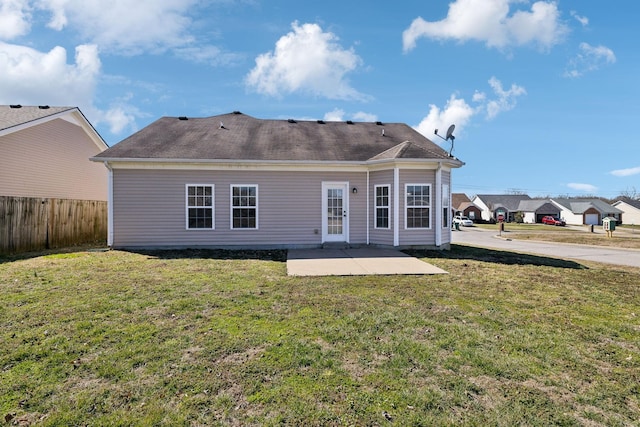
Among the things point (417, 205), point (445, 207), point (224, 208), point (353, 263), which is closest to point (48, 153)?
point (224, 208)

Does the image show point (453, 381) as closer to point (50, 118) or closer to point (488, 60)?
point (488, 60)

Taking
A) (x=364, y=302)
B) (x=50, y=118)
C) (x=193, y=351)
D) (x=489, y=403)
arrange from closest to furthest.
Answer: (x=489, y=403), (x=193, y=351), (x=364, y=302), (x=50, y=118)

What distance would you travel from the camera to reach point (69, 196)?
1463 cm

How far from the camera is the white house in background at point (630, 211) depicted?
61412mm

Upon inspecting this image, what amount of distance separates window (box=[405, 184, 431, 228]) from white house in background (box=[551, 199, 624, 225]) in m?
65.1

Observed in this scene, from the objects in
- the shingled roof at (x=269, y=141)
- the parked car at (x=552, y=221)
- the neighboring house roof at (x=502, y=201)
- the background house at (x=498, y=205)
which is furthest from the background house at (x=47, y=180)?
the neighboring house roof at (x=502, y=201)

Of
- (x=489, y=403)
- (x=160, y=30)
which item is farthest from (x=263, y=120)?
(x=489, y=403)

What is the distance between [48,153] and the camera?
13.6m

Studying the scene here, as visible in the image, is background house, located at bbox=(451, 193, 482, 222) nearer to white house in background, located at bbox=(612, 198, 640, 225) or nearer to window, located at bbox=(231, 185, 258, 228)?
white house in background, located at bbox=(612, 198, 640, 225)

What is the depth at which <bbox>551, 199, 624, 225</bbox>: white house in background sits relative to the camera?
5934cm

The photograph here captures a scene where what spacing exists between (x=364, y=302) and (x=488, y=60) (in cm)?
1466

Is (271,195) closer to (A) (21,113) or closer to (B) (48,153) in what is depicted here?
(B) (48,153)

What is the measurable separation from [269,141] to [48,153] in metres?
9.37

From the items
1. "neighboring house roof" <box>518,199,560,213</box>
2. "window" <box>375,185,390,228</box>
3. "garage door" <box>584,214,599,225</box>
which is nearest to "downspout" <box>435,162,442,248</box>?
"window" <box>375,185,390,228</box>
